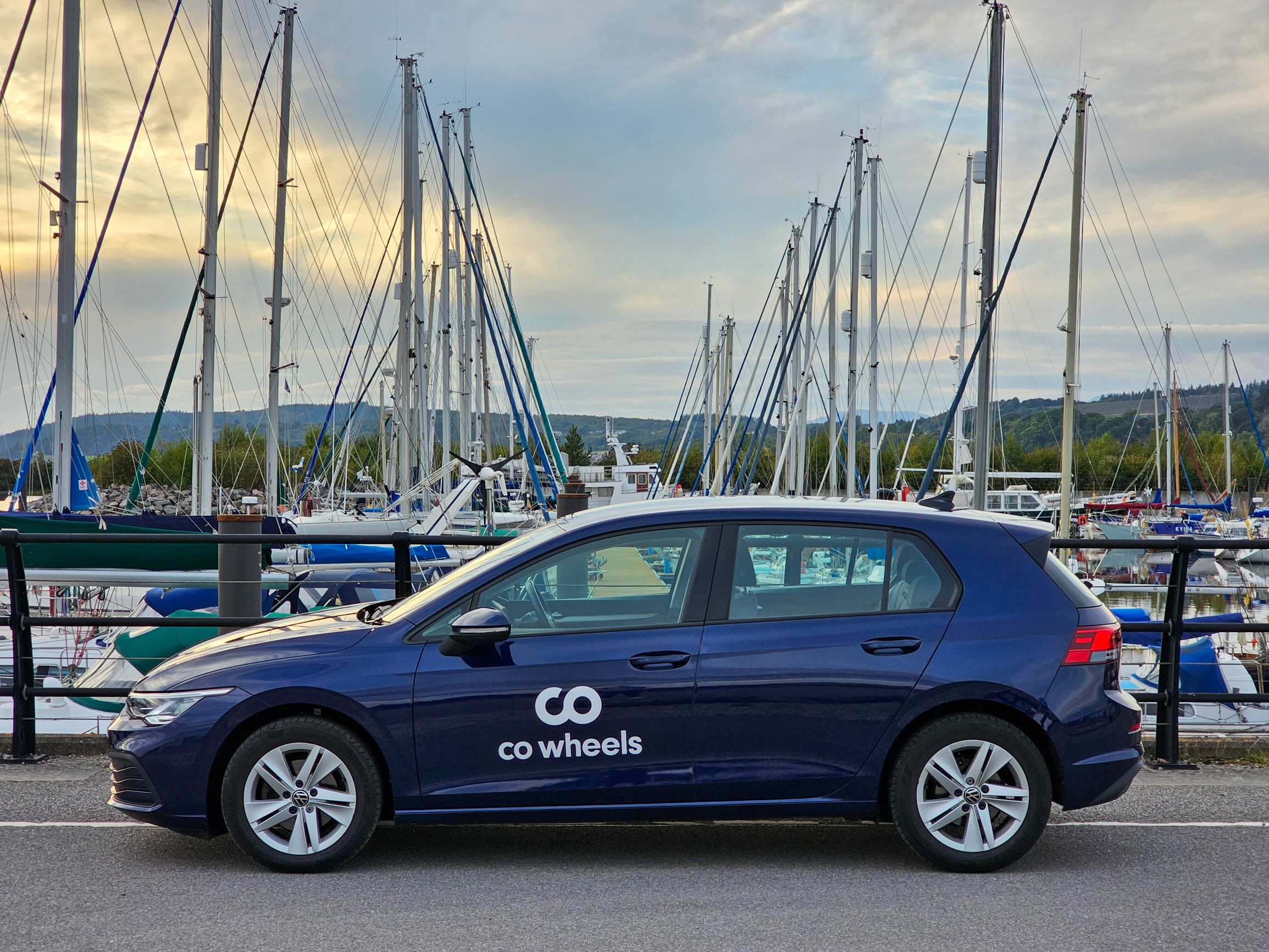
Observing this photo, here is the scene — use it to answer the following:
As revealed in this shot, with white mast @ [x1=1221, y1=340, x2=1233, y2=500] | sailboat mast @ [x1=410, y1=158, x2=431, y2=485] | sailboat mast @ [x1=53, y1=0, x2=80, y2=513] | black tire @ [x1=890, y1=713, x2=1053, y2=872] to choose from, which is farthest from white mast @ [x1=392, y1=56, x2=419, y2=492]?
white mast @ [x1=1221, y1=340, x2=1233, y2=500]

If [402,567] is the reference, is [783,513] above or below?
above

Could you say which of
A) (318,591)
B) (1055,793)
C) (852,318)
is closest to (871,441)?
(852,318)

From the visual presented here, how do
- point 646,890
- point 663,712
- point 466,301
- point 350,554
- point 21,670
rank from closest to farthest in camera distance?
point 646,890 < point 663,712 < point 21,670 < point 350,554 < point 466,301

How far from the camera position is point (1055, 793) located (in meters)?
5.00

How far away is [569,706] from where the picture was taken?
481 centimetres

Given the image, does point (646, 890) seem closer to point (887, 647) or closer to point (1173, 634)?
point (887, 647)

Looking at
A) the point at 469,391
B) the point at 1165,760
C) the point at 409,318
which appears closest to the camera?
the point at 1165,760

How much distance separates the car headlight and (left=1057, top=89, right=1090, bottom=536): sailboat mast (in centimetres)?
1845

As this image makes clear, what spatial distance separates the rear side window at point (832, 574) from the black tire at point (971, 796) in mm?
566

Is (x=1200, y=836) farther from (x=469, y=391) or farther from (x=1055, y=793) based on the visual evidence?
(x=469, y=391)

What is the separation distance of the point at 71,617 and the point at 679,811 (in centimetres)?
440

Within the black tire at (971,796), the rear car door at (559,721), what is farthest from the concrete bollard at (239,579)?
the black tire at (971,796)

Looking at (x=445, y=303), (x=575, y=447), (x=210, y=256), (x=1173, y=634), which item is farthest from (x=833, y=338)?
(x=575, y=447)

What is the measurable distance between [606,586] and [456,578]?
0.69 metres
